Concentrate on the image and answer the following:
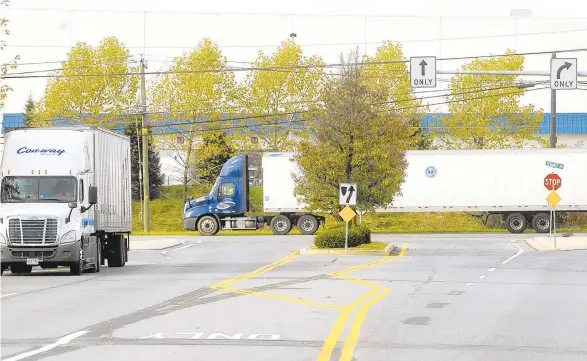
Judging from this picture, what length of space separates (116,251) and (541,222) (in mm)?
30292

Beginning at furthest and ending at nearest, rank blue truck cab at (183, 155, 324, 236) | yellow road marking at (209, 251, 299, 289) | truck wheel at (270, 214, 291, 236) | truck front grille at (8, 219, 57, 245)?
blue truck cab at (183, 155, 324, 236)
truck wheel at (270, 214, 291, 236)
truck front grille at (8, 219, 57, 245)
yellow road marking at (209, 251, 299, 289)

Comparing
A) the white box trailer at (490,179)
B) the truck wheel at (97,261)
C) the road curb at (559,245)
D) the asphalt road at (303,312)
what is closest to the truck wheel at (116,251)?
the asphalt road at (303,312)

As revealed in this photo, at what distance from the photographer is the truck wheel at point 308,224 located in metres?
57.2

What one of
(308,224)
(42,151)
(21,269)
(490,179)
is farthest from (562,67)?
(308,224)

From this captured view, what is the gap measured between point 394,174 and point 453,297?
20.0m

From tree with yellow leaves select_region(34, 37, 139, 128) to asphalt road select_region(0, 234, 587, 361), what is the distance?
3528cm

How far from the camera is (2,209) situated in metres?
28.4

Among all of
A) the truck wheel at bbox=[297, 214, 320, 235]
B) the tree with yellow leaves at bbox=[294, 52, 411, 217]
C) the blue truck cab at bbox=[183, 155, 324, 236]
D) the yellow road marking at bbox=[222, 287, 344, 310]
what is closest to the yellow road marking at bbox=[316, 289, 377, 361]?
the yellow road marking at bbox=[222, 287, 344, 310]

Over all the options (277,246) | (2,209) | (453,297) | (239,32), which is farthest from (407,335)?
(239,32)

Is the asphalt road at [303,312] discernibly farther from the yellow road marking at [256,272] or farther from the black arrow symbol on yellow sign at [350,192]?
the black arrow symbol on yellow sign at [350,192]

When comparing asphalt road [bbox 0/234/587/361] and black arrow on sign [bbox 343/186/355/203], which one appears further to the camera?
black arrow on sign [bbox 343/186/355/203]

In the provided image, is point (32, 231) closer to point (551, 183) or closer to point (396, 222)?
point (551, 183)

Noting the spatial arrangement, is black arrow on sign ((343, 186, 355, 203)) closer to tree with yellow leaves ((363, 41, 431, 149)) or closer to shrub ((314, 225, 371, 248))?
shrub ((314, 225, 371, 248))

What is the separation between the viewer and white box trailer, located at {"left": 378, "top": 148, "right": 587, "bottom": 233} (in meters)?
57.0
